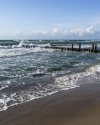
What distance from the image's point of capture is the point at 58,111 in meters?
9.40

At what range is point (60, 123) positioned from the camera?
26.7ft

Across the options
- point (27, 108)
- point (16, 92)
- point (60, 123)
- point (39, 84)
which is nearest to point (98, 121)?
point (60, 123)

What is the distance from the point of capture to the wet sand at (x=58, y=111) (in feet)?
27.3

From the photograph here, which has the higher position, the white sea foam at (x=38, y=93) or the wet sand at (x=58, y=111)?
the wet sand at (x=58, y=111)

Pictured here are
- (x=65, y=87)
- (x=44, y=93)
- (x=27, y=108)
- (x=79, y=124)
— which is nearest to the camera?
(x=79, y=124)

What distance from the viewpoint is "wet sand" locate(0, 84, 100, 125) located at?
27.3ft

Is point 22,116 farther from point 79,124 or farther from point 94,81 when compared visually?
point 94,81

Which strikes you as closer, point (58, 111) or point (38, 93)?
point (58, 111)

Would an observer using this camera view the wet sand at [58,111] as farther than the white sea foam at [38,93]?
No

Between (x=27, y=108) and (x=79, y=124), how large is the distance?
259 centimetres

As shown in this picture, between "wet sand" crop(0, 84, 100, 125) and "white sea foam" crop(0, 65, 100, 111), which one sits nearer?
"wet sand" crop(0, 84, 100, 125)

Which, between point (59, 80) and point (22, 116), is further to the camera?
point (59, 80)

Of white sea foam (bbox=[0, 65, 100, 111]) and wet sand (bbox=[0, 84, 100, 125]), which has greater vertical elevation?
wet sand (bbox=[0, 84, 100, 125])

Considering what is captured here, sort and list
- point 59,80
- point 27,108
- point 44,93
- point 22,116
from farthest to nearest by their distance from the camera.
→ point 59,80
point 44,93
point 27,108
point 22,116
